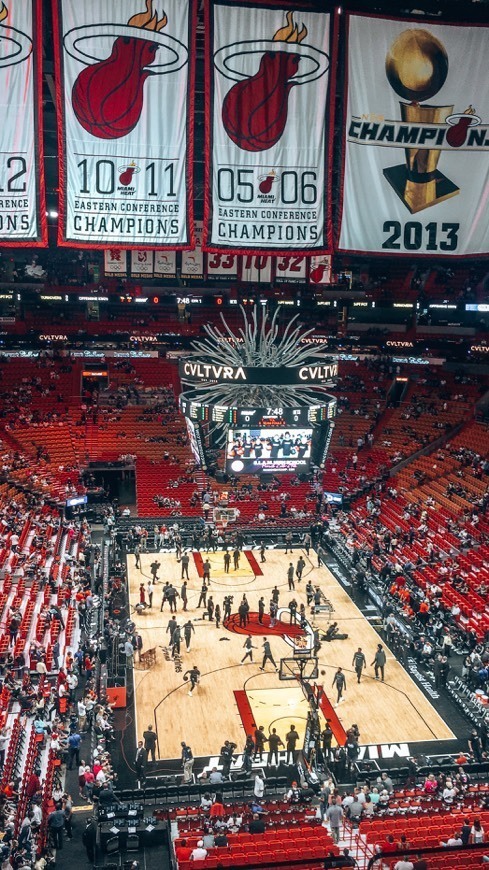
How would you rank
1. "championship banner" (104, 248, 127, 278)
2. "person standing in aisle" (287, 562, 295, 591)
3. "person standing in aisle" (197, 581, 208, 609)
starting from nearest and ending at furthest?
1. "person standing in aisle" (197, 581, 208, 609)
2. "person standing in aisle" (287, 562, 295, 591)
3. "championship banner" (104, 248, 127, 278)

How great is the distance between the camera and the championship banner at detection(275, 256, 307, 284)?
3491 cm

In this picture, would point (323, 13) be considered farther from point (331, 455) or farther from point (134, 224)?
point (331, 455)

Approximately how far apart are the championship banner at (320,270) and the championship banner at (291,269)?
1.53 feet

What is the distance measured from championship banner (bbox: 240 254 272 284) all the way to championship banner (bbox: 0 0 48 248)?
1888 centimetres

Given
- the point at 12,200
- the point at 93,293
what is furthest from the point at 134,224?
the point at 93,293

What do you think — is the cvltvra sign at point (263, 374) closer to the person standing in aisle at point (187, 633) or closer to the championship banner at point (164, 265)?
the person standing in aisle at point (187, 633)

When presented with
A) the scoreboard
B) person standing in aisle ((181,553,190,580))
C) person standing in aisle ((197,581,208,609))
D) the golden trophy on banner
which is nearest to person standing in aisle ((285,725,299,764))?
the scoreboard

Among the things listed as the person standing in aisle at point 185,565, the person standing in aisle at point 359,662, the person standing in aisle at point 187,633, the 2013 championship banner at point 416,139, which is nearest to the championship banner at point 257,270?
the person standing in aisle at point 185,565

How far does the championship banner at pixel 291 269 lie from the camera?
34906 mm

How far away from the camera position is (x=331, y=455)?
41.4 meters

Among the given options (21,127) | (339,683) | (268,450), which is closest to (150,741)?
(339,683)

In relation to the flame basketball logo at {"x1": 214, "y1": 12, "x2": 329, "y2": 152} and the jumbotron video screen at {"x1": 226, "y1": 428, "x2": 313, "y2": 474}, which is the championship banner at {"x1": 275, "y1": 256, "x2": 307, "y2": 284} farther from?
the flame basketball logo at {"x1": 214, "y1": 12, "x2": 329, "y2": 152}

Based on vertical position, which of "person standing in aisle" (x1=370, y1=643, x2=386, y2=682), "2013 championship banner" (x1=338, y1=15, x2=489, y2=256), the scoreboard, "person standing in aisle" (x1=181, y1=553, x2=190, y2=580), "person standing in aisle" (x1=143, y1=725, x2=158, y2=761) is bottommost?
"person standing in aisle" (x1=181, y1=553, x2=190, y2=580)

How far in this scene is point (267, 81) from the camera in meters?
17.3
